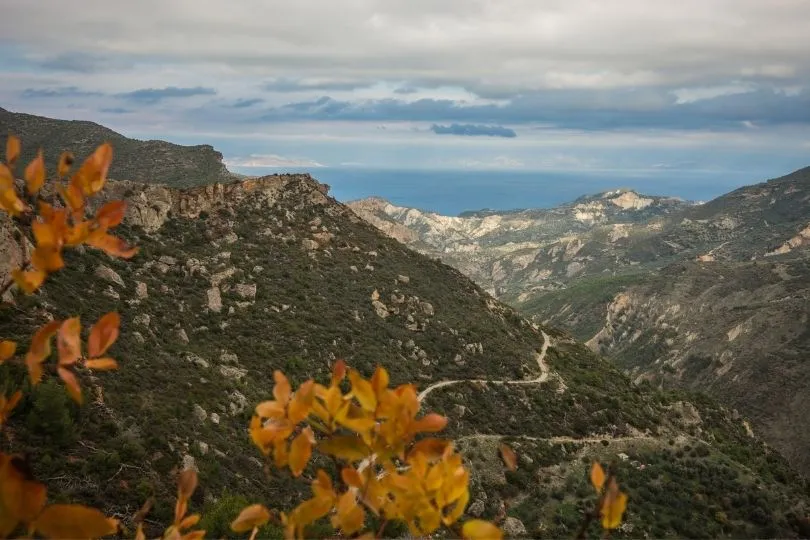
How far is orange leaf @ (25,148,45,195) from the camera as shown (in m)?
1.80

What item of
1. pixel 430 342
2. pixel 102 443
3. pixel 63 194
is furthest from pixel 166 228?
pixel 63 194

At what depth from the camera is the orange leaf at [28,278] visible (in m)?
1.61

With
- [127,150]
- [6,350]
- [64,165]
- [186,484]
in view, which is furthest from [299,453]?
[127,150]

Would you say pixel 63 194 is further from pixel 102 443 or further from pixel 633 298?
pixel 633 298

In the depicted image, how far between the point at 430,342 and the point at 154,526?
105 ft

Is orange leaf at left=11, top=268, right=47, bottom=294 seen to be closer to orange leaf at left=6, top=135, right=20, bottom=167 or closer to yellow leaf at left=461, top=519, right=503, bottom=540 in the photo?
orange leaf at left=6, top=135, right=20, bottom=167

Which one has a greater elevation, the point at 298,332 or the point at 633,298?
the point at 298,332

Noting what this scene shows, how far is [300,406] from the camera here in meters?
1.87

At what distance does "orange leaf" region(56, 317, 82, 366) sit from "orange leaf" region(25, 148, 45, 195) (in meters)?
0.48

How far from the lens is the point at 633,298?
415ft

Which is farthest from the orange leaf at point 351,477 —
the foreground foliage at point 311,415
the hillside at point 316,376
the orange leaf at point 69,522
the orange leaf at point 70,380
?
the hillside at point 316,376

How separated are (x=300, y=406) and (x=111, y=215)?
92cm

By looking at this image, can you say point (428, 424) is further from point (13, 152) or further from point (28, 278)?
point (13, 152)

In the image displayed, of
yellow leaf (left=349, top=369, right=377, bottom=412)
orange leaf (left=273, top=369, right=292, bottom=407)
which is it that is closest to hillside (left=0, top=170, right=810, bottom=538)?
orange leaf (left=273, top=369, right=292, bottom=407)
